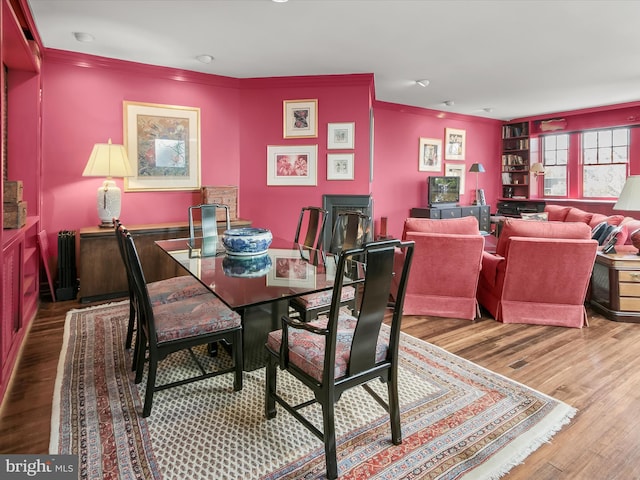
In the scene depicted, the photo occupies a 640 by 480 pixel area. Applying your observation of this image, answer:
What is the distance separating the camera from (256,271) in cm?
228

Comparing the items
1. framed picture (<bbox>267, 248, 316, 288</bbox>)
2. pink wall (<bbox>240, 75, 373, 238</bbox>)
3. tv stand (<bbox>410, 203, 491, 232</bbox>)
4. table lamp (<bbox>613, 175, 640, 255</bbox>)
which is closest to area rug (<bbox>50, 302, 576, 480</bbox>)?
framed picture (<bbox>267, 248, 316, 288</bbox>)

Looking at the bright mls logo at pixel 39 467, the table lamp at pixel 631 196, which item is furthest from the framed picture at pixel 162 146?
the table lamp at pixel 631 196

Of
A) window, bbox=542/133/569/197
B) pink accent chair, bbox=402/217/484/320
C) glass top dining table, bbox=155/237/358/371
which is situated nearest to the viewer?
glass top dining table, bbox=155/237/358/371

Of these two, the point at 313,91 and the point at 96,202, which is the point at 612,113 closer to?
the point at 313,91

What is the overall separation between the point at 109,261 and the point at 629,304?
192 inches

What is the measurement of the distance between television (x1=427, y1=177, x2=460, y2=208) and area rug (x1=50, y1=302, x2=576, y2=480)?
500cm

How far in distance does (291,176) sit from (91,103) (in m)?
2.34

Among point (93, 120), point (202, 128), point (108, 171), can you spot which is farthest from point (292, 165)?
point (93, 120)

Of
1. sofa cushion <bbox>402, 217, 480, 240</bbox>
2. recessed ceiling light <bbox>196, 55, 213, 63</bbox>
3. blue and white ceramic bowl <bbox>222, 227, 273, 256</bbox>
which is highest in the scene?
recessed ceiling light <bbox>196, 55, 213, 63</bbox>

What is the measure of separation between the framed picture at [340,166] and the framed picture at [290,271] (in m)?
2.42

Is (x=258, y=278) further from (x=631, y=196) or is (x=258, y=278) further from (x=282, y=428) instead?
(x=631, y=196)

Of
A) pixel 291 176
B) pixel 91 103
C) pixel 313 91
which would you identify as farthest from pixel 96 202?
pixel 313 91

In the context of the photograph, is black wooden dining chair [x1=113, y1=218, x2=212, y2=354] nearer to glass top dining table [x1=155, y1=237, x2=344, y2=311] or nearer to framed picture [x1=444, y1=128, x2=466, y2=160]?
glass top dining table [x1=155, y1=237, x2=344, y2=311]

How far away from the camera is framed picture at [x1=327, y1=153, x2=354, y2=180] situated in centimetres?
509
